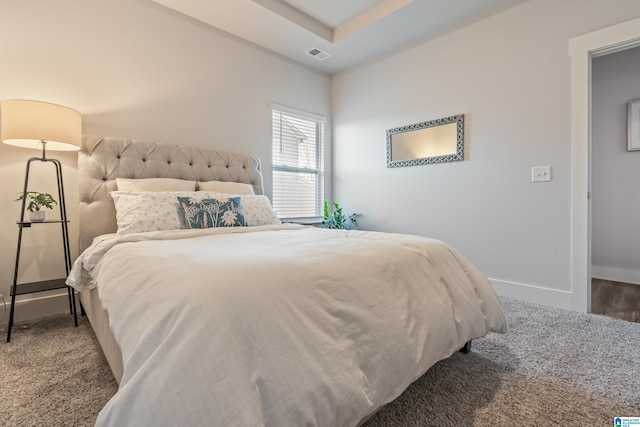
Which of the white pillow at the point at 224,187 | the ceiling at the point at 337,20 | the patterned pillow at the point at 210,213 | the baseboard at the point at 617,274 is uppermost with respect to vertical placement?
the ceiling at the point at 337,20

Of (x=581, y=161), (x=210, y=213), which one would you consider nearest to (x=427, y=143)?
(x=581, y=161)

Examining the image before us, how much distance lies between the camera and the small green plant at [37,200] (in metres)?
2.00

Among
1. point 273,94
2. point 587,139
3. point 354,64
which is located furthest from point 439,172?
point 273,94

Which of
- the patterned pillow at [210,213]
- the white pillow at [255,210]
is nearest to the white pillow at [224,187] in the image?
the white pillow at [255,210]

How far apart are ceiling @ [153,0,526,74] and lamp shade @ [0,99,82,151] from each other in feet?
4.65

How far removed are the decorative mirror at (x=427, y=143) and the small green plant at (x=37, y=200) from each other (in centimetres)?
307

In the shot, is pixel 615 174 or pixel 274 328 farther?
pixel 615 174

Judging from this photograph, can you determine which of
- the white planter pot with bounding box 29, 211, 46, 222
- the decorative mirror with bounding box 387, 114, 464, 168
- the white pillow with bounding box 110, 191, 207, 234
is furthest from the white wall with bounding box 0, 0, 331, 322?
the decorative mirror with bounding box 387, 114, 464, 168

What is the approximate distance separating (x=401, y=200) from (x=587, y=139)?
5.39ft

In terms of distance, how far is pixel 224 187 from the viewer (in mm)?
2697

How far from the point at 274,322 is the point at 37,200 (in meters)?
2.13

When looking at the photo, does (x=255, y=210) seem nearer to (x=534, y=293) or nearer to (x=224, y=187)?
(x=224, y=187)

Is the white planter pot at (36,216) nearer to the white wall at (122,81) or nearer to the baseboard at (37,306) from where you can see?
the white wall at (122,81)

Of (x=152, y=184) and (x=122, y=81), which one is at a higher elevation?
(x=122, y=81)
